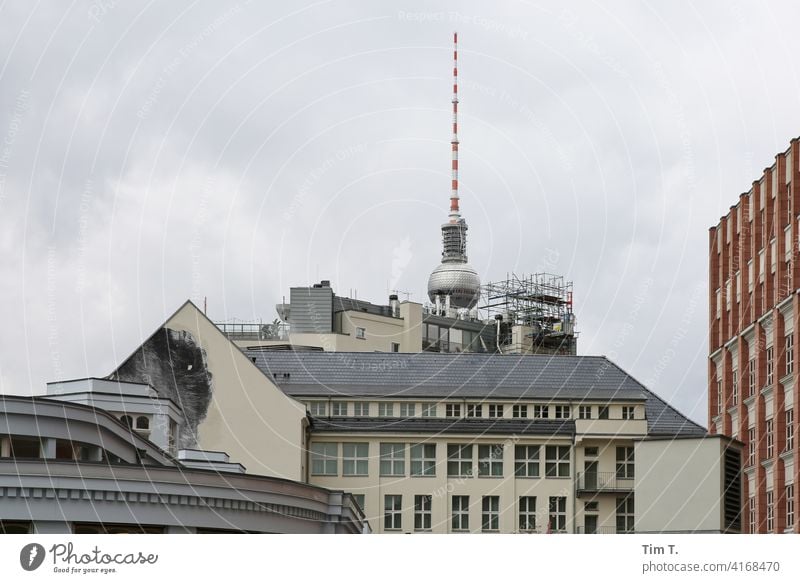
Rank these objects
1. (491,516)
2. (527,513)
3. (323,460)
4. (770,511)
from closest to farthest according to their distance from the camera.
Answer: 1. (770,511)
2. (527,513)
3. (491,516)
4. (323,460)

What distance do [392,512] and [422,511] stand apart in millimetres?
1756

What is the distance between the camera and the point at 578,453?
91.6 m

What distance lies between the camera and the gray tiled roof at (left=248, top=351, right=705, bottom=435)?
9488cm

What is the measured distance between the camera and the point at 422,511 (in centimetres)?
9069

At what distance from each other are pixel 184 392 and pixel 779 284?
34851mm

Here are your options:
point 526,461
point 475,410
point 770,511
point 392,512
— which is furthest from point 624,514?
point 770,511

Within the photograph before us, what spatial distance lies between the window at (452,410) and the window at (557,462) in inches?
243

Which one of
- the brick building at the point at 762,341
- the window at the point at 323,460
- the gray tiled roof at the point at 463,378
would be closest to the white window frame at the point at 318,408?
the gray tiled roof at the point at 463,378

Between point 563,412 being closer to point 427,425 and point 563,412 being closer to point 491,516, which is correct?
point 491,516

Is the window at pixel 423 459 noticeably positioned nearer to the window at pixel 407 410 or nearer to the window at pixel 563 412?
the window at pixel 407 410

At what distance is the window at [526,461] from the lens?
9219cm
